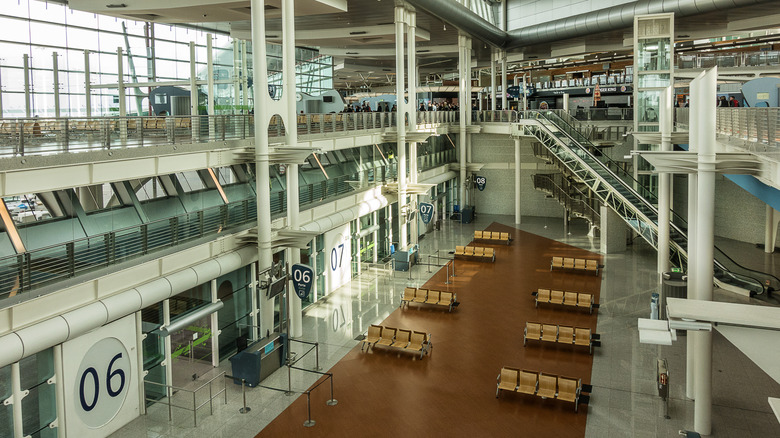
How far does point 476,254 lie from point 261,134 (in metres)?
13.8

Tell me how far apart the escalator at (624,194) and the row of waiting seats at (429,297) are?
7.60 metres

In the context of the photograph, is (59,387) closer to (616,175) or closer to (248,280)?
(248,280)

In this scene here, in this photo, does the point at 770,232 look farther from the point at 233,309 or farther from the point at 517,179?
the point at 233,309

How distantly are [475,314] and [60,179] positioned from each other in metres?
12.5

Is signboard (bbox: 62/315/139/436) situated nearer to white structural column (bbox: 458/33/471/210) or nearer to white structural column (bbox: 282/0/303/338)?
white structural column (bbox: 282/0/303/338)

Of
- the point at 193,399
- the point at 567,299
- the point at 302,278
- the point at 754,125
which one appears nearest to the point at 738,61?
the point at 567,299

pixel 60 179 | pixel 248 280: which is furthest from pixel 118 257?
pixel 248 280

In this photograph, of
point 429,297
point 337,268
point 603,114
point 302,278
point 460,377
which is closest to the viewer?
point 460,377

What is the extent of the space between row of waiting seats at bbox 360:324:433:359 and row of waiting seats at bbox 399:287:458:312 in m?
3.05

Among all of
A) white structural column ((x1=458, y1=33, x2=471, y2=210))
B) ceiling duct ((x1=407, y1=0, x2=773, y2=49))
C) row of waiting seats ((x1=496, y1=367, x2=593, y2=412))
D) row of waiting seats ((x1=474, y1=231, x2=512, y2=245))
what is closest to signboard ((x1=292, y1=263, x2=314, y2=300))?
row of waiting seats ((x1=496, y1=367, x2=593, y2=412))

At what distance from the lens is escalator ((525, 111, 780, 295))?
68.3ft

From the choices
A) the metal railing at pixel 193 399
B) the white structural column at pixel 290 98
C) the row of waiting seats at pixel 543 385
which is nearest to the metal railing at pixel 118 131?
the white structural column at pixel 290 98

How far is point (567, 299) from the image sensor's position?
19.4m

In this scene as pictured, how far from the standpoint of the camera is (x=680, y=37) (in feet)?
110
